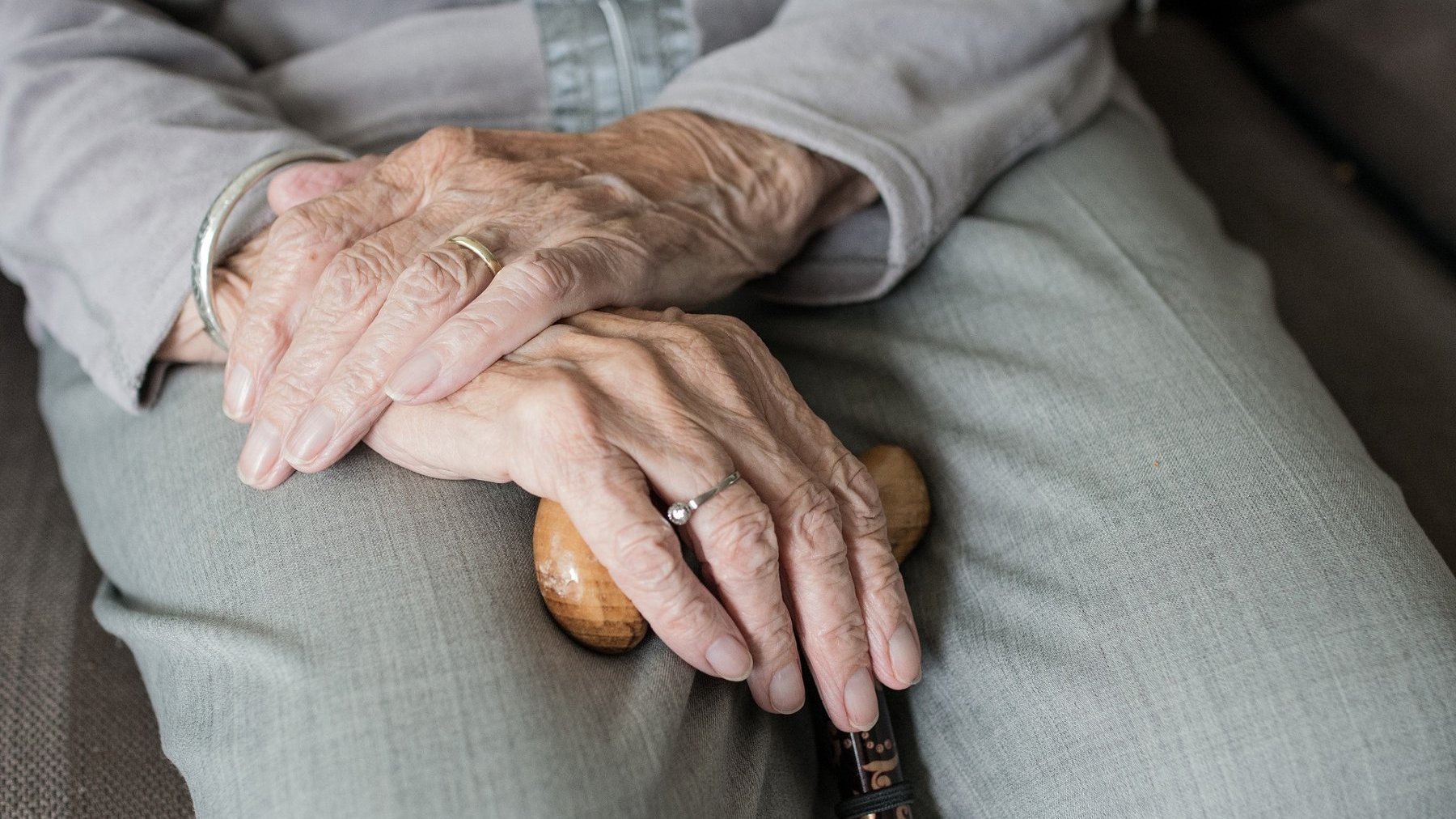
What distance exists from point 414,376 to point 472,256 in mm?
101

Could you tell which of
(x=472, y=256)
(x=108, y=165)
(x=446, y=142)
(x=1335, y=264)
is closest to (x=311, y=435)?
(x=472, y=256)

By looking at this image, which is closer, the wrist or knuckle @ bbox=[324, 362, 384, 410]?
knuckle @ bbox=[324, 362, 384, 410]

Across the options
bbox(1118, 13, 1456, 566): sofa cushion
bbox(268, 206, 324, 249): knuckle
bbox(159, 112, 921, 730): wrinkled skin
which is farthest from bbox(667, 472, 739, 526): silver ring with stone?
bbox(1118, 13, 1456, 566): sofa cushion

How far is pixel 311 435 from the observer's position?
0.62 m

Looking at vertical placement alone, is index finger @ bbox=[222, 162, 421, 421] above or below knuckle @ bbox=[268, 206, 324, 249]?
below

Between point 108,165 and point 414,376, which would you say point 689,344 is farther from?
point 108,165

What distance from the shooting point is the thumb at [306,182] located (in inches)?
29.1

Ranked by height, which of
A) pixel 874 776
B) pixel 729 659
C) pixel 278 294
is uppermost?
pixel 278 294

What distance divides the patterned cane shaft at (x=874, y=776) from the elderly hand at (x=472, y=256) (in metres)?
0.35

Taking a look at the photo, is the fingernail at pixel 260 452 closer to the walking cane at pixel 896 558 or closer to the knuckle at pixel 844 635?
the walking cane at pixel 896 558

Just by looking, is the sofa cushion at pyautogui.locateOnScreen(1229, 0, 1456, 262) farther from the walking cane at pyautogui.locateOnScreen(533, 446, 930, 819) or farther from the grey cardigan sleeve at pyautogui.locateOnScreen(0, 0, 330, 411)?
the grey cardigan sleeve at pyautogui.locateOnScreen(0, 0, 330, 411)

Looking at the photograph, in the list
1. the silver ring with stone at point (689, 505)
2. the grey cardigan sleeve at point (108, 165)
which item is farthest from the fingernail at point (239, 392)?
the silver ring with stone at point (689, 505)

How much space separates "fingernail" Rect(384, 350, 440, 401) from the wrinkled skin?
21mm

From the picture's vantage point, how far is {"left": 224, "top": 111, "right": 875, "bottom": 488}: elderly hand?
24.4 inches
